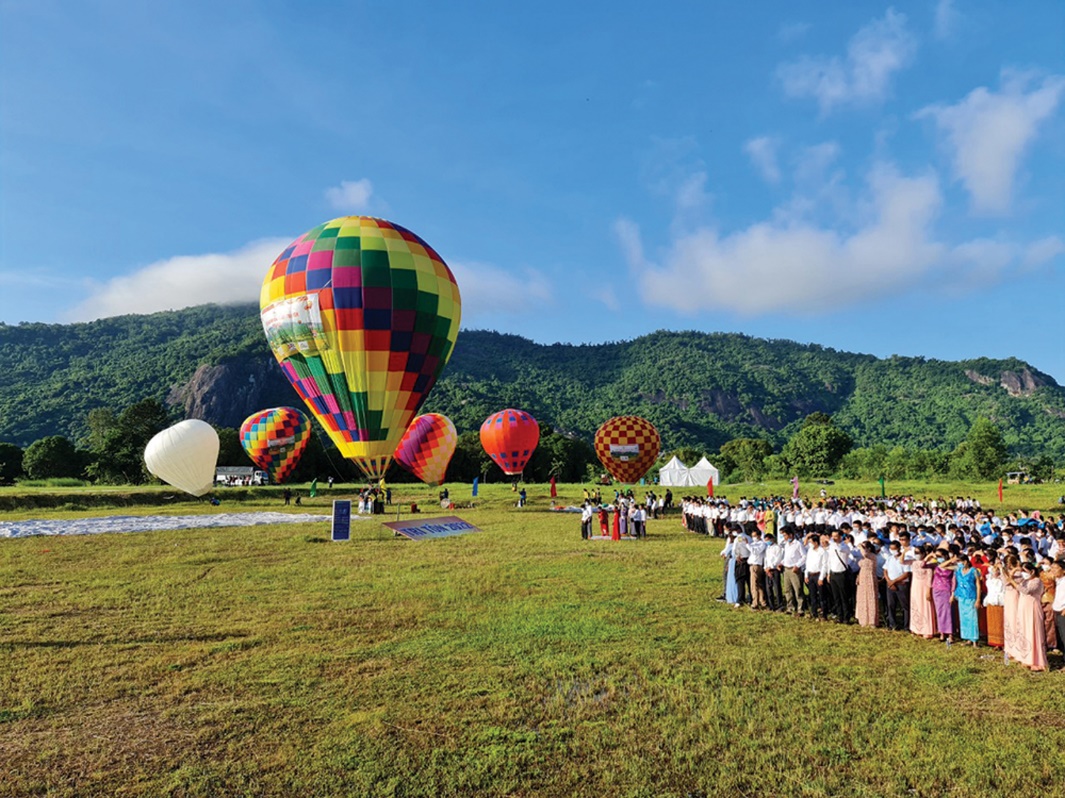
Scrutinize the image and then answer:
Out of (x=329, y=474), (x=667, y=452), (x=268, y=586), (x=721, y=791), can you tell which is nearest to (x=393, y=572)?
(x=268, y=586)

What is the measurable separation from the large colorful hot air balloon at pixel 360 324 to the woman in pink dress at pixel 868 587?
19.7 meters

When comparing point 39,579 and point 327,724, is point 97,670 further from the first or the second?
point 39,579

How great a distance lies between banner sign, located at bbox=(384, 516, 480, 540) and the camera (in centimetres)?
2455

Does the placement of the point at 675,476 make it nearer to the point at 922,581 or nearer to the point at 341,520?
the point at 341,520

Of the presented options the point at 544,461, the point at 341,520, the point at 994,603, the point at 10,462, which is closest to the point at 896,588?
the point at 994,603

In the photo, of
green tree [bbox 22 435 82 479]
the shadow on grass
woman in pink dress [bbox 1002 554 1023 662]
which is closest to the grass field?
the shadow on grass

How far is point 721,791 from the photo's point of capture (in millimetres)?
6926

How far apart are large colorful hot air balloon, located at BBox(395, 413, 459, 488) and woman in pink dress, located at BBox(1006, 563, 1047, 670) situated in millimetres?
43542

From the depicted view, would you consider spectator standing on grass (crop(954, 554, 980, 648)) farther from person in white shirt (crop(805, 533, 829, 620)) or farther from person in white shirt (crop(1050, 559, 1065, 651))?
person in white shirt (crop(805, 533, 829, 620))

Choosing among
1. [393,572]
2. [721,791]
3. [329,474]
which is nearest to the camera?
[721,791]

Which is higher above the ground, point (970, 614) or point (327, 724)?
point (970, 614)

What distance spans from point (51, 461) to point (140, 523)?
6388cm

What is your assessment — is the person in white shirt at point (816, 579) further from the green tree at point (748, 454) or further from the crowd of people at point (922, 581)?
the green tree at point (748, 454)

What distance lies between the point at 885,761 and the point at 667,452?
159767 millimetres
